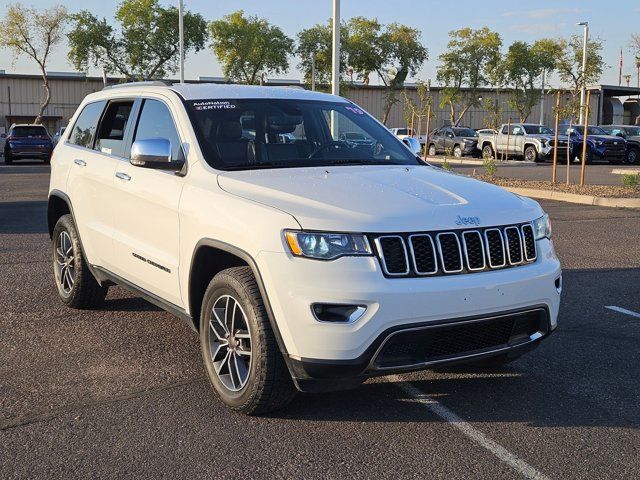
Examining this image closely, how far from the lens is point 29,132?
30078mm

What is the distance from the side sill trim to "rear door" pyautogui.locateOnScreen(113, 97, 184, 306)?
0.13 ft

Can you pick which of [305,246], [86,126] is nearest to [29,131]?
[86,126]

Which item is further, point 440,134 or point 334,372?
point 440,134

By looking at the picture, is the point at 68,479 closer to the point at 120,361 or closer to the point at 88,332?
the point at 120,361

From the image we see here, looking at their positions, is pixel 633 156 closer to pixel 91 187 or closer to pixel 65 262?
pixel 65 262

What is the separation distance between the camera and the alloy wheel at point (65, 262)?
641 centimetres

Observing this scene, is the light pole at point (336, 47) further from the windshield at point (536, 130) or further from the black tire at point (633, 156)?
the black tire at point (633, 156)

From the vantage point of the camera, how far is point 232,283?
4.02 m

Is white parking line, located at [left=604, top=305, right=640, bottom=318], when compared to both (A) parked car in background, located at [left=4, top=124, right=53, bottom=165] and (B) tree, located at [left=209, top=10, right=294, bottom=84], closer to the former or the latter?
(A) parked car in background, located at [left=4, top=124, right=53, bottom=165]

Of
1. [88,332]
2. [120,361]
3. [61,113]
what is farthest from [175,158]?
[61,113]

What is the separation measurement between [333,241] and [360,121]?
88.7 inches

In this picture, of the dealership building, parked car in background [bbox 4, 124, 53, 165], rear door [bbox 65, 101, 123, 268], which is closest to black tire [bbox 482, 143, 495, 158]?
parked car in background [bbox 4, 124, 53, 165]

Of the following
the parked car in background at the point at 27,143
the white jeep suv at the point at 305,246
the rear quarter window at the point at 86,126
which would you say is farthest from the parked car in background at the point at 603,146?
the white jeep suv at the point at 305,246

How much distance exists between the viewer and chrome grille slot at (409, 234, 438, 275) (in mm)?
3764
